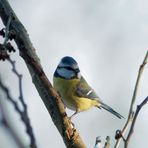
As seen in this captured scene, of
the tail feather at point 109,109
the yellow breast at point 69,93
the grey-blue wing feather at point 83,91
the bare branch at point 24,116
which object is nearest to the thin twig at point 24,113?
the bare branch at point 24,116

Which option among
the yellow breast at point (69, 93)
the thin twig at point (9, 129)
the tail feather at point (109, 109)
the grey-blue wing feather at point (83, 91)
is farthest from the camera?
the tail feather at point (109, 109)

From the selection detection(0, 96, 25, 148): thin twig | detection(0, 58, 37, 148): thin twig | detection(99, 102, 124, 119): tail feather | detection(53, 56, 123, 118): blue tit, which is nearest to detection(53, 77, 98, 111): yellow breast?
detection(53, 56, 123, 118): blue tit

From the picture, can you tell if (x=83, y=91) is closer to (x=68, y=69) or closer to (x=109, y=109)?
(x=68, y=69)

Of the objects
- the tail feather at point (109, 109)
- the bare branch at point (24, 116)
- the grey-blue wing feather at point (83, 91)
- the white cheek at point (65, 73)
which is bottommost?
the tail feather at point (109, 109)

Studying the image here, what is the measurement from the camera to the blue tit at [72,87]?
4527 millimetres

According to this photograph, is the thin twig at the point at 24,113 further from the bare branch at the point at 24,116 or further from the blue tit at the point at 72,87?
the blue tit at the point at 72,87

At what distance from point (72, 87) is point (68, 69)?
0.20 metres

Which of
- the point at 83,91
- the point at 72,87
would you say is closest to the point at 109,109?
the point at 83,91

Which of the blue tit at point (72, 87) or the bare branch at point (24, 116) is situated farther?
the blue tit at point (72, 87)

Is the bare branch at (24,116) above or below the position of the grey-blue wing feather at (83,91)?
above

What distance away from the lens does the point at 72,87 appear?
15.1 ft

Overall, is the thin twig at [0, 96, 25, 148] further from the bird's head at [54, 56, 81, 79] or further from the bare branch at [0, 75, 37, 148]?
the bird's head at [54, 56, 81, 79]

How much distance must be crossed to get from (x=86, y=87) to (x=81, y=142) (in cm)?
287

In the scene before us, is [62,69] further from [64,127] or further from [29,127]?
[29,127]
